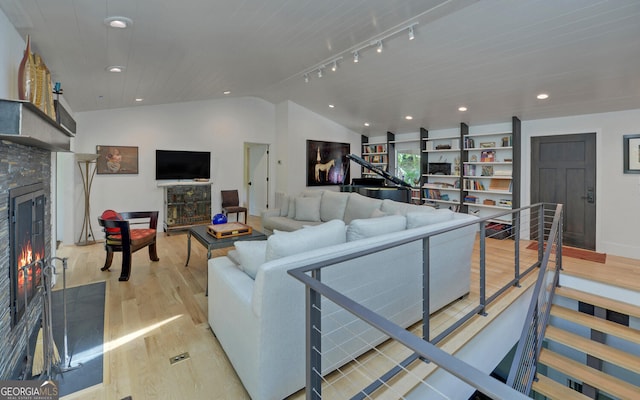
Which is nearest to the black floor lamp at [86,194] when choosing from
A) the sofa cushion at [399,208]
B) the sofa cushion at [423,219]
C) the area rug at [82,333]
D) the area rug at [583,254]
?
the area rug at [82,333]

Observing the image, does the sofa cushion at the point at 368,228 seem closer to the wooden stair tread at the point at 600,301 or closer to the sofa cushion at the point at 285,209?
the wooden stair tread at the point at 600,301

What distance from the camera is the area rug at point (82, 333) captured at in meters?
2.02

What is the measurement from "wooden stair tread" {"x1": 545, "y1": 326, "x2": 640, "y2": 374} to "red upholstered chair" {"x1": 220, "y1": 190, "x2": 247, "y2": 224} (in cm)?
577

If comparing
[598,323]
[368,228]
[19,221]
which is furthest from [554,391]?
[19,221]

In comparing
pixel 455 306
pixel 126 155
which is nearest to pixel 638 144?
pixel 455 306

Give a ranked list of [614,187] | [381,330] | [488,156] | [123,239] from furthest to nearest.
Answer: [488,156], [614,187], [123,239], [381,330]

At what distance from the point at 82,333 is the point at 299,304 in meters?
2.03

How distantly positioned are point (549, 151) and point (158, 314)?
616 centimetres

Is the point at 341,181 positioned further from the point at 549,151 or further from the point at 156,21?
the point at 156,21

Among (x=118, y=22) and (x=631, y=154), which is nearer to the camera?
(x=118, y=22)

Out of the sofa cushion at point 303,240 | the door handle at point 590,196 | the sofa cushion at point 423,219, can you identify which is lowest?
the sofa cushion at point 303,240

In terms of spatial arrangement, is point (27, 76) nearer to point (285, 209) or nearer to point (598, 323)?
point (285, 209)

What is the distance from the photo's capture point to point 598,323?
11.1 ft

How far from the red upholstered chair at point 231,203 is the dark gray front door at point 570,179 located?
19.0 feet
